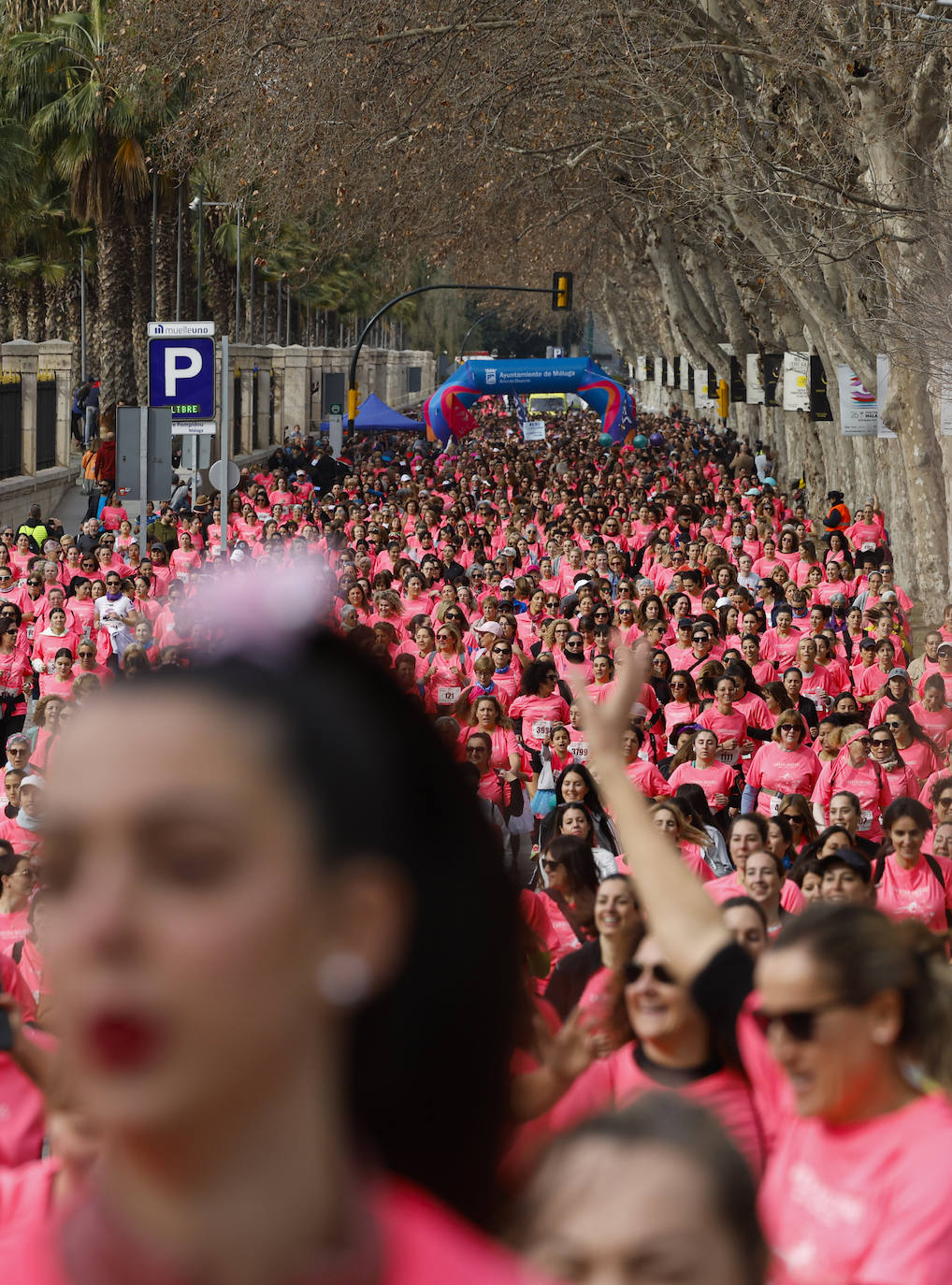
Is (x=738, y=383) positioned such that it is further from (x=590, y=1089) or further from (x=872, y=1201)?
(x=872, y=1201)

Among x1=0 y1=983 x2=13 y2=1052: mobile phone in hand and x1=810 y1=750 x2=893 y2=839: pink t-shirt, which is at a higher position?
x1=0 y1=983 x2=13 y2=1052: mobile phone in hand

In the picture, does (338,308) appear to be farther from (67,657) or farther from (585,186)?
(67,657)

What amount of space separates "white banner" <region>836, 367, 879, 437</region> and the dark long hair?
1105 inches

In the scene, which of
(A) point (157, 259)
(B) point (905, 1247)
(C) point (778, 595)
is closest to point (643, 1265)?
(B) point (905, 1247)

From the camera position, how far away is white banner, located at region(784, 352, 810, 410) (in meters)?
34.8

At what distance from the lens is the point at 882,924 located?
319cm

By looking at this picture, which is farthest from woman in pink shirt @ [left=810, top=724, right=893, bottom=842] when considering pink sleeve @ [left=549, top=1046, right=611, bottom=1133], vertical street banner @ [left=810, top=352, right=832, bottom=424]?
vertical street banner @ [left=810, top=352, right=832, bottom=424]

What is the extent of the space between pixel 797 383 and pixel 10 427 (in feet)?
47.3

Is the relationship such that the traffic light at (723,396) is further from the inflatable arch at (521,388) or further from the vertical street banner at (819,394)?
the vertical street banner at (819,394)

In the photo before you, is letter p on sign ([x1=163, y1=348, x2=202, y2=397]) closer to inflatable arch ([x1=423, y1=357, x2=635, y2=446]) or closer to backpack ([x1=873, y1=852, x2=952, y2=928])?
backpack ([x1=873, y1=852, x2=952, y2=928])

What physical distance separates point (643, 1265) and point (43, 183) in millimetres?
40690

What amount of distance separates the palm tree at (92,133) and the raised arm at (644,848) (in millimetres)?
32865

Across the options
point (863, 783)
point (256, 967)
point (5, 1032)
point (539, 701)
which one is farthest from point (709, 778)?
point (256, 967)

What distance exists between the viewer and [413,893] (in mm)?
1077
